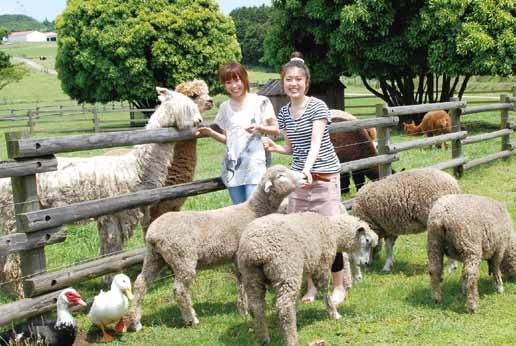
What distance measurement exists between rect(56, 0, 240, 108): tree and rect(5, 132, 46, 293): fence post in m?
25.4

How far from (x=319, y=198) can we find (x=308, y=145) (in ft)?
1.63

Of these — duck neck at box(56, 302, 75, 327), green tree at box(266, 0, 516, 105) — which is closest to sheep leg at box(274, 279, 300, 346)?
duck neck at box(56, 302, 75, 327)

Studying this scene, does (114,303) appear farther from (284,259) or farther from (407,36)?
(407,36)

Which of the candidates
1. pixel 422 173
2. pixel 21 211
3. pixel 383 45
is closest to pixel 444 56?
pixel 383 45

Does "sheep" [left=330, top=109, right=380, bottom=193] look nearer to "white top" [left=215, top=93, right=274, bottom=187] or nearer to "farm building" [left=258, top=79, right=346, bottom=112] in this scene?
"white top" [left=215, top=93, right=274, bottom=187]

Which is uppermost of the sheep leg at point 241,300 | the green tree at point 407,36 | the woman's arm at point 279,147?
the green tree at point 407,36

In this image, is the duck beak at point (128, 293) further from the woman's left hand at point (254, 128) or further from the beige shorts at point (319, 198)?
the woman's left hand at point (254, 128)

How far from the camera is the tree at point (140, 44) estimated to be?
30062mm

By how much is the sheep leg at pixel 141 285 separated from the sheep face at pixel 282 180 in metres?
1.11

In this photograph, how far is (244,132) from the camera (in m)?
5.73

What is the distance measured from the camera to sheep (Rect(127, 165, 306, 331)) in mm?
4957

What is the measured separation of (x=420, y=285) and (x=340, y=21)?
16711 mm

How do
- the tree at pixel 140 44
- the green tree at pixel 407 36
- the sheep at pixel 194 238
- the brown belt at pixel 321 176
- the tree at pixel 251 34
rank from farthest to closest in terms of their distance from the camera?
the tree at pixel 251 34 → the tree at pixel 140 44 → the green tree at pixel 407 36 → the brown belt at pixel 321 176 → the sheep at pixel 194 238

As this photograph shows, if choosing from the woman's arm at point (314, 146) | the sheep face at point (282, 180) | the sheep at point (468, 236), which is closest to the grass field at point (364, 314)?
the sheep at point (468, 236)
